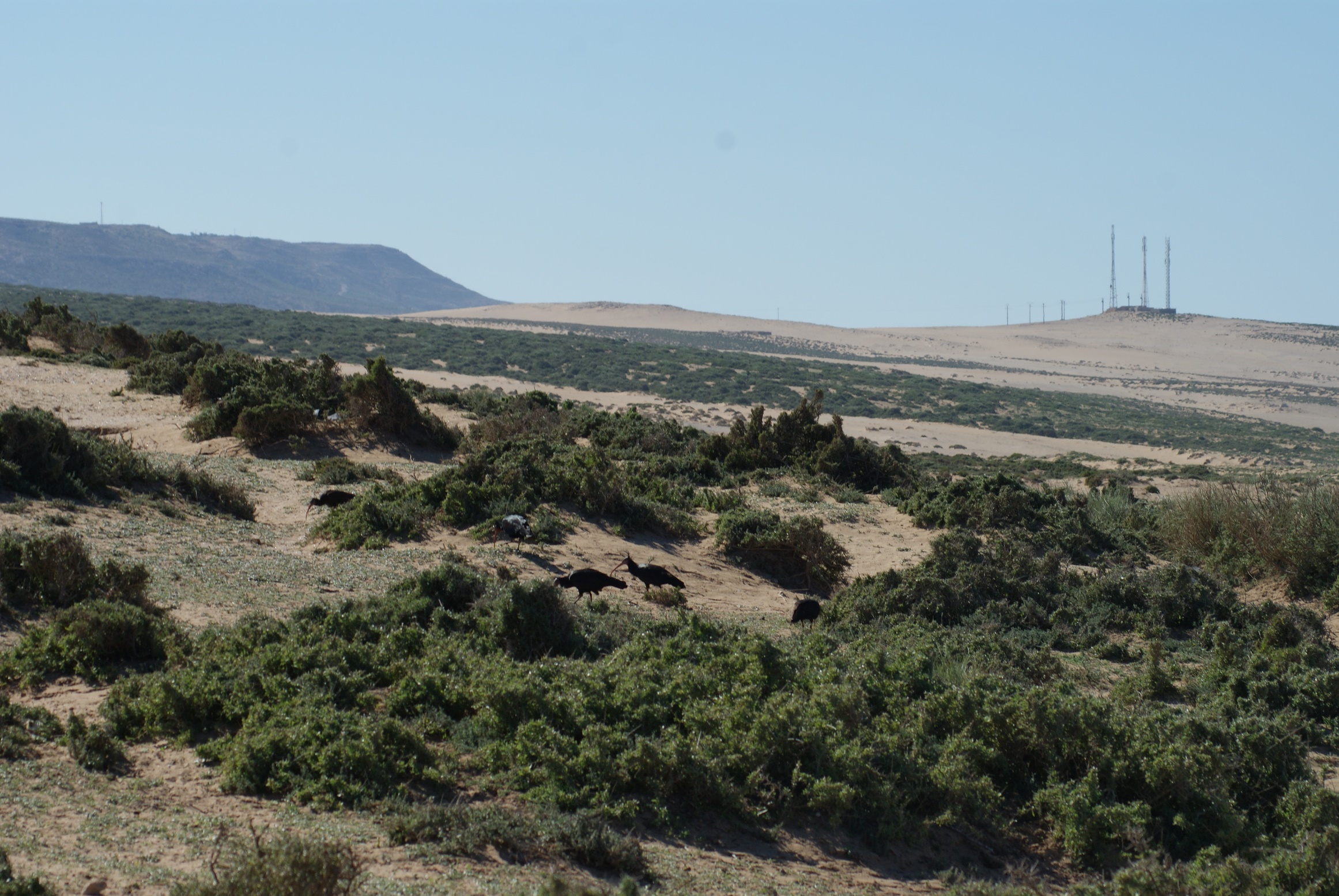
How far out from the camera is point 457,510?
12078 millimetres

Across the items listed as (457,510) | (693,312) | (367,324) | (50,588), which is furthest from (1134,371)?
(50,588)

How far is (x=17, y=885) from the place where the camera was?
12.0 ft

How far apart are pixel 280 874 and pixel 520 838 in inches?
57.9

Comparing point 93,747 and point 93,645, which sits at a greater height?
point 93,645

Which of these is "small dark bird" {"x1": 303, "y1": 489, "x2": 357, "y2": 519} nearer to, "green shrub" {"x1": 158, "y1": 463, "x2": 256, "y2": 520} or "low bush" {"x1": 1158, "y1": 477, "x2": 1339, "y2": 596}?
"green shrub" {"x1": 158, "y1": 463, "x2": 256, "y2": 520}

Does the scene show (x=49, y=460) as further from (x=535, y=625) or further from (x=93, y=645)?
(x=535, y=625)

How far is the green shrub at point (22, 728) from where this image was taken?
5.14 m

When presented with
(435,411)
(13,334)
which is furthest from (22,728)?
(13,334)

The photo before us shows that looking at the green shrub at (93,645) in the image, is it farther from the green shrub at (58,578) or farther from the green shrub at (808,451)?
the green shrub at (808,451)

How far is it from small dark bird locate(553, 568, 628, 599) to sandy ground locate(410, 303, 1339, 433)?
5026 cm

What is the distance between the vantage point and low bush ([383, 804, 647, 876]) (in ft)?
15.6

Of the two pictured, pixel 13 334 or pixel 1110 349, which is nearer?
pixel 13 334

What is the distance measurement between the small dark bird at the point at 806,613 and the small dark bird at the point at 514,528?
3.10 meters

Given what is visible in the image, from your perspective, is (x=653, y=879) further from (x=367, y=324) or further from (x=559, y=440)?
(x=367, y=324)
